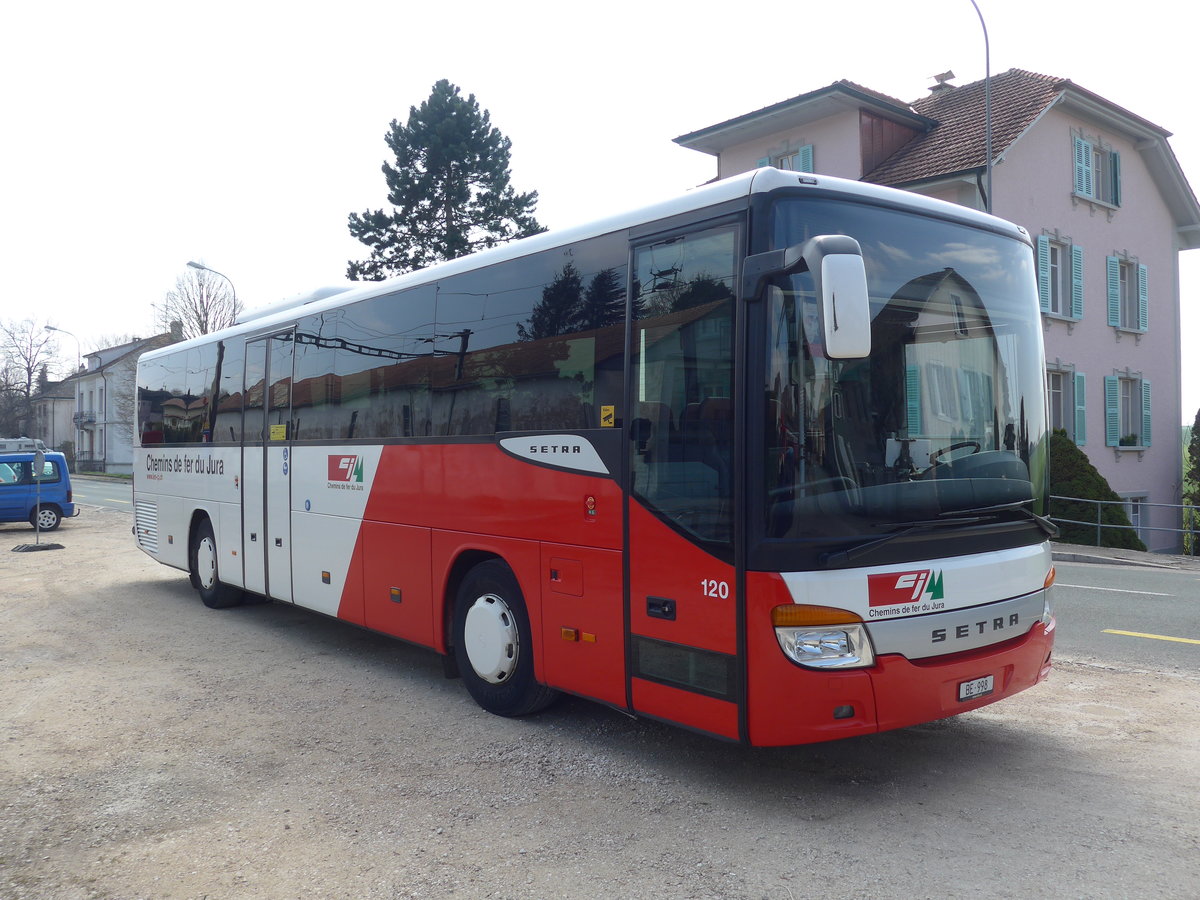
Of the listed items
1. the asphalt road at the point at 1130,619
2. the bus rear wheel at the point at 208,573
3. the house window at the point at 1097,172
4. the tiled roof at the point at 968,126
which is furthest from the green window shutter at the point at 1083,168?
the bus rear wheel at the point at 208,573

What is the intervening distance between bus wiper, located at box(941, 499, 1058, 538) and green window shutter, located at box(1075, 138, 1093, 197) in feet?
77.8

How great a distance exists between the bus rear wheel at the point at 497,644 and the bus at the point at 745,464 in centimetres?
2

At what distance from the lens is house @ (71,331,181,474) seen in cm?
7712

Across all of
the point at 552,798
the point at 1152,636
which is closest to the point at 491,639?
the point at 552,798

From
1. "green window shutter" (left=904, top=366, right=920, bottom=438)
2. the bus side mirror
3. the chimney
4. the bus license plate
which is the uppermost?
the chimney

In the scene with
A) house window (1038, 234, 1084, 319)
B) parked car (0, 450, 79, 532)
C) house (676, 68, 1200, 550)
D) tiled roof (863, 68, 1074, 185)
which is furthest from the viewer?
house window (1038, 234, 1084, 319)

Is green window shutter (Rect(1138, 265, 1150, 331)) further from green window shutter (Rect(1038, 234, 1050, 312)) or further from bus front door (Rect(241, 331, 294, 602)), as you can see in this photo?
bus front door (Rect(241, 331, 294, 602))

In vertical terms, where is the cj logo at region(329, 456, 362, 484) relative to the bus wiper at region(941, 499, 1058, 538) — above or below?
above

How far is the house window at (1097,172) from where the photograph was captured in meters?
26.0

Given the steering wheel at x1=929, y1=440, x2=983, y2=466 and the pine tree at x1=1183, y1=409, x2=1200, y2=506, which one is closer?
the steering wheel at x1=929, y1=440, x2=983, y2=466

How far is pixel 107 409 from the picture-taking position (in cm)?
8531

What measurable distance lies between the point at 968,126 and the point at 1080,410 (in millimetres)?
7735

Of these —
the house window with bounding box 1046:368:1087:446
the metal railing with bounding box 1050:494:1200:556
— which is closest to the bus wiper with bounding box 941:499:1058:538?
the metal railing with bounding box 1050:494:1200:556

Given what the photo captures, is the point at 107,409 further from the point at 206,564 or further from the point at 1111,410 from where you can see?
the point at 206,564
